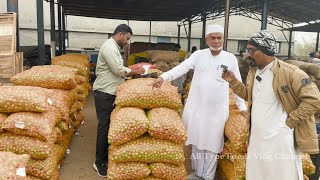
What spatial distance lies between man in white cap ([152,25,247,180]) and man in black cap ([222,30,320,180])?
28.7 inches

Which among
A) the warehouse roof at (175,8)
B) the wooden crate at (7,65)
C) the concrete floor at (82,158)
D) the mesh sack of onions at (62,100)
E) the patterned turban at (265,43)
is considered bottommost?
the concrete floor at (82,158)

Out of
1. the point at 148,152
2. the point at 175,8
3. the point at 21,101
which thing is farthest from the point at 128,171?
the point at 175,8

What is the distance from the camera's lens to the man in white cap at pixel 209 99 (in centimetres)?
325

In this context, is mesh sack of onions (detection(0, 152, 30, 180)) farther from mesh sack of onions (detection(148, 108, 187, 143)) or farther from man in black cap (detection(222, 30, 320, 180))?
man in black cap (detection(222, 30, 320, 180))

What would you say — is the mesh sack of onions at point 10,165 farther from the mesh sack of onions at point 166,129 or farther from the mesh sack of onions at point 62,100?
the mesh sack of onions at point 62,100

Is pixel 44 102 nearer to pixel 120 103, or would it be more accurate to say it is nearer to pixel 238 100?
pixel 120 103

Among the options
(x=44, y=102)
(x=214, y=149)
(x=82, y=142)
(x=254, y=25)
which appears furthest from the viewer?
(x=254, y=25)

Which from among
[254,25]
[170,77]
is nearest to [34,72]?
[170,77]

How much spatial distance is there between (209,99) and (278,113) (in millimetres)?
1029

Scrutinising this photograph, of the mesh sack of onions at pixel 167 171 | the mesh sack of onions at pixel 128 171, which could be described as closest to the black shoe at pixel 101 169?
the mesh sack of onions at pixel 128 171

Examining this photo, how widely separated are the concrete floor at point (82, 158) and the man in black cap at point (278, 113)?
1.67 m

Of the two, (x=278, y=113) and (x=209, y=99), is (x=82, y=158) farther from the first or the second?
(x=278, y=113)

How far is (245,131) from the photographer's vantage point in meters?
2.85

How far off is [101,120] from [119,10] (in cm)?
1035
